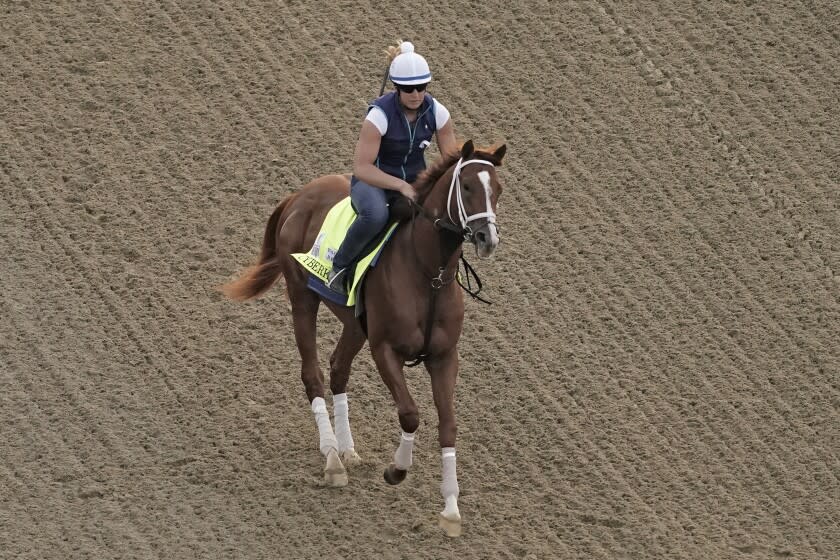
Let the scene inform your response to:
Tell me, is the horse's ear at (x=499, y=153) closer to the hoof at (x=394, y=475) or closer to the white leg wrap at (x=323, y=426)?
the hoof at (x=394, y=475)

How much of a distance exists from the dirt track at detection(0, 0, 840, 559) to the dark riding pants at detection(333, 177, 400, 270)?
180cm

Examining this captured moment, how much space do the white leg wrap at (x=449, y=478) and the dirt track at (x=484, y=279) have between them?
1.04 feet

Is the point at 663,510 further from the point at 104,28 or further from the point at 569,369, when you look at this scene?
the point at 104,28

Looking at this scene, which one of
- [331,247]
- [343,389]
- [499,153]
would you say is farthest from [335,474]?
[499,153]

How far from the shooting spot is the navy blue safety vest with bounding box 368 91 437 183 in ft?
33.0

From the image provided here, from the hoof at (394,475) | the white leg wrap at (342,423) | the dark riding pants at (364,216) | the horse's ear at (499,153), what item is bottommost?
the white leg wrap at (342,423)

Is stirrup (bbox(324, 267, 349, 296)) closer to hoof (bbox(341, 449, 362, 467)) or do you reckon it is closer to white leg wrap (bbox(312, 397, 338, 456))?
white leg wrap (bbox(312, 397, 338, 456))

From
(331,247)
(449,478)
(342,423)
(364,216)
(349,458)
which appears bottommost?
(349,458)

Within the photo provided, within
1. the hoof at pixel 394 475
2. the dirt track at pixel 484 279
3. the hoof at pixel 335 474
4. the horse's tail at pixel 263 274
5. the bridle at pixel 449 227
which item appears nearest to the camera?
the bridle at pixel 449 227

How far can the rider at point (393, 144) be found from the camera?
9906mm

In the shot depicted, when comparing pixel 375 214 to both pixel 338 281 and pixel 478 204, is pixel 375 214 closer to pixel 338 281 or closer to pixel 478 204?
pixel 338 281

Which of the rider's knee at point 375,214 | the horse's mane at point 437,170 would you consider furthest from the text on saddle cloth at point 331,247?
the horse's mane at point 437,170

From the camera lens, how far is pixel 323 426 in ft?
36.7

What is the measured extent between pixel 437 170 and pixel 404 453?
1915 mm
